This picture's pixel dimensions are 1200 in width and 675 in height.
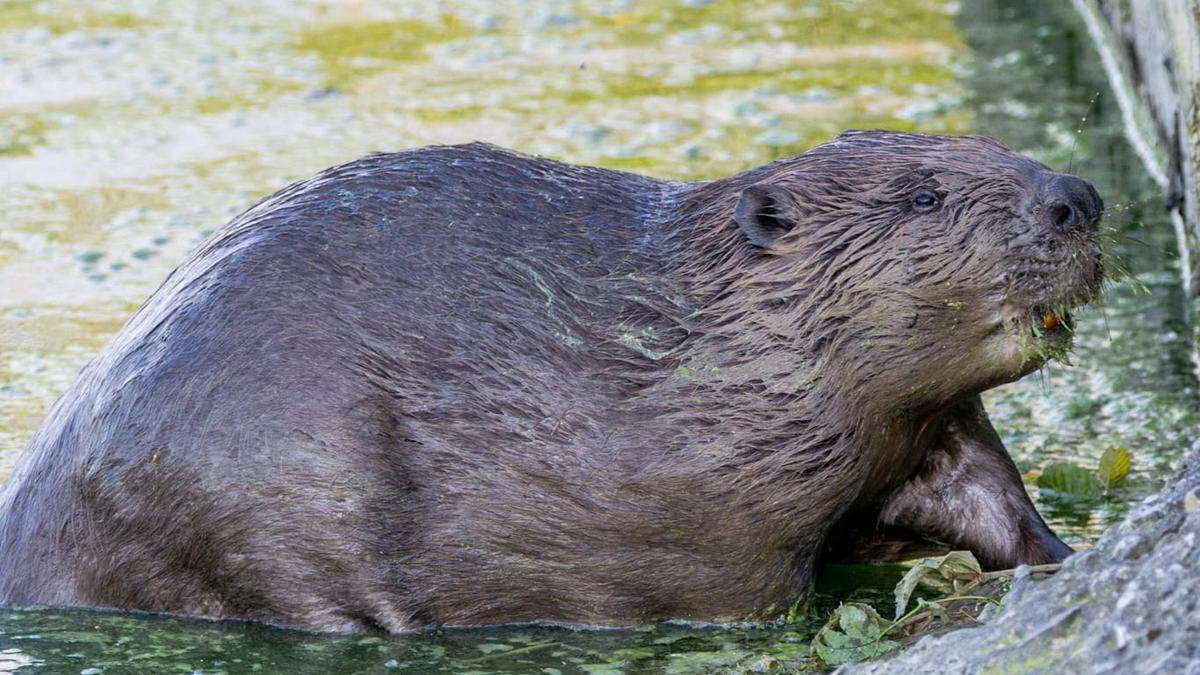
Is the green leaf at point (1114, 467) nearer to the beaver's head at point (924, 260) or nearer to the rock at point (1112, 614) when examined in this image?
the beaver's head at point (924, 260)

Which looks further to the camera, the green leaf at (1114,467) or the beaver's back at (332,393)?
the green leaf at (1114,467)

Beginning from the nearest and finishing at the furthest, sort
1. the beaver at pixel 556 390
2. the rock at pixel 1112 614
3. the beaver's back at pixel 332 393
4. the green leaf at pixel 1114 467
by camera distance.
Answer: the rock at pixel 1112 614
the beaver at pixel 556 390
the beaver's back at pixel 332 393
the green leaf at pixel 1114 467

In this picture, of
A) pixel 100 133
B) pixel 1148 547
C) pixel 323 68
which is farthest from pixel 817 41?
pixel 1148 547

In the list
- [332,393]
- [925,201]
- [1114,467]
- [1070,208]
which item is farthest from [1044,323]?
[332,393]

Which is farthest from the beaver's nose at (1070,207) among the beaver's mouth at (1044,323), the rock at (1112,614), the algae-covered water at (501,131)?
the rock at (1112,614)

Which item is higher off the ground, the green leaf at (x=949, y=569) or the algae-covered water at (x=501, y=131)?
the algae-covered water at (x=501, y=131)

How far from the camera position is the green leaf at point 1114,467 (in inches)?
245

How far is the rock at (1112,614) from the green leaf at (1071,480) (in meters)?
1.93

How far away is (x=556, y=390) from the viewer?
5.32 m

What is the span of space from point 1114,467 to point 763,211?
1.69 m

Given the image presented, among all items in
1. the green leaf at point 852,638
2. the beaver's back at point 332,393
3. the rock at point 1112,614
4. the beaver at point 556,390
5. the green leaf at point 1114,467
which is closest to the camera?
the rock at point 1112,614

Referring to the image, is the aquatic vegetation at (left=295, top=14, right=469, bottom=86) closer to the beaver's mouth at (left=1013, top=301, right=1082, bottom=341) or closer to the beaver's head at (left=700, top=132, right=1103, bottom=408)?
the beaver's head at (left=700, top=132, right=1103, bottom=408)

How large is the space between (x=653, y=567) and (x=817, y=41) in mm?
8246

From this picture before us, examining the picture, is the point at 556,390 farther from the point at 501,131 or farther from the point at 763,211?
the point at 501,131
